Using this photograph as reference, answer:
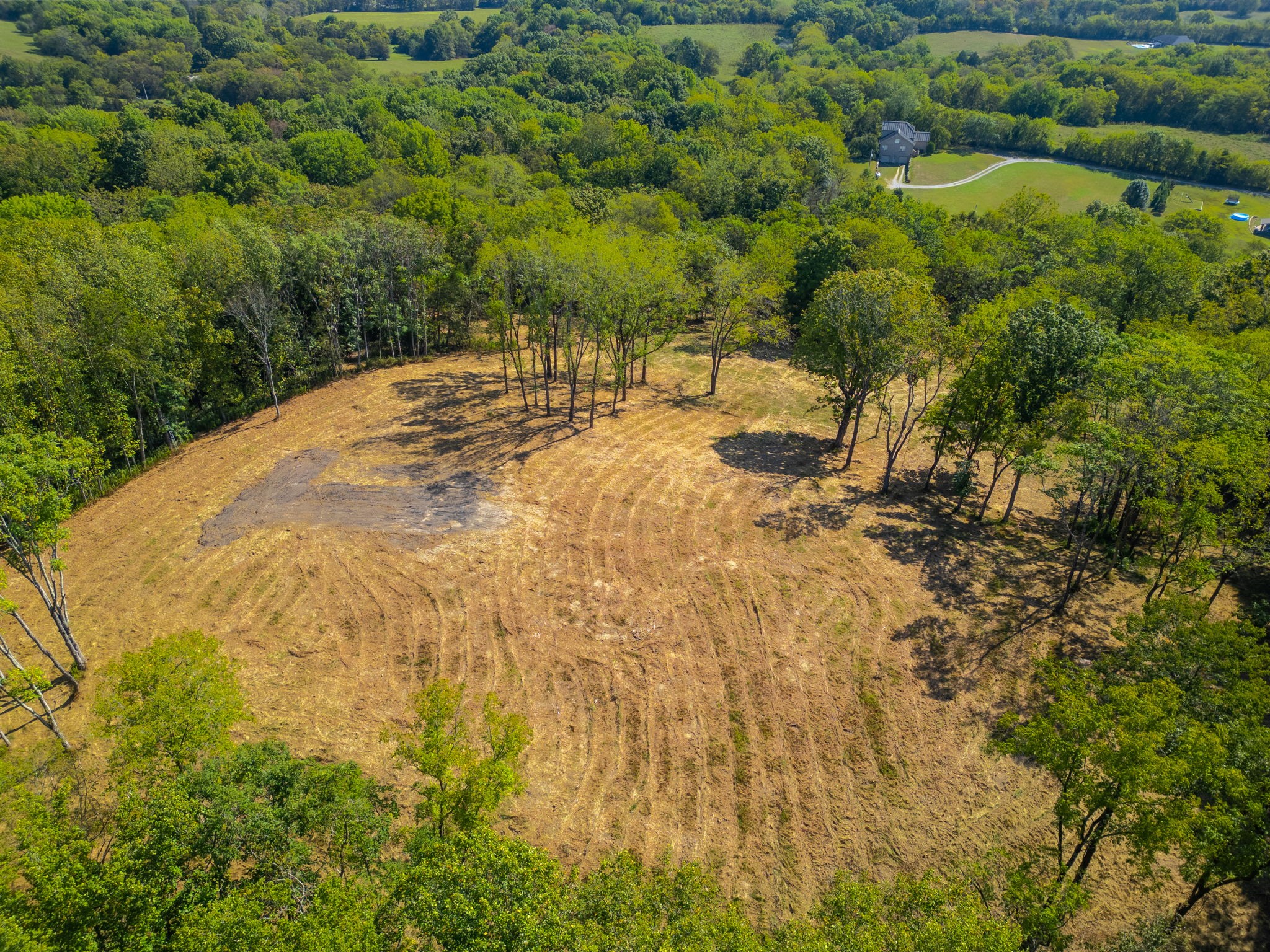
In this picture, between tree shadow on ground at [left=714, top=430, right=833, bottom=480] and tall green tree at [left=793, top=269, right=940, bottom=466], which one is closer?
tall green tree at [left=793, top=269, right=940, bottom=466]


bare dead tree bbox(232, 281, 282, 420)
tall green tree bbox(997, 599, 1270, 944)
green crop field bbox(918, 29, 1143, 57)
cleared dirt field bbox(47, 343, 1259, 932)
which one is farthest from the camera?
green crop field bbox(918, 29, 1143, 57)

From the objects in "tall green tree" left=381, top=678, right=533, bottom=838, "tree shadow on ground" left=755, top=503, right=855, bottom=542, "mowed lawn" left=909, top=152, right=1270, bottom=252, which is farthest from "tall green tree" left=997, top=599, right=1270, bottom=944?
"mowed lawn" left=909, top=152, right=1270, bottom=252

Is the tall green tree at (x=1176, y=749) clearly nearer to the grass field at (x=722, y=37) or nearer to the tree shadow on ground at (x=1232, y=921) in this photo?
the tree shadow on ground at (x=1232, y=921)

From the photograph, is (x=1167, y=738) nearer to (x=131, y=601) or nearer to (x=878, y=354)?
(x=878, y=354)

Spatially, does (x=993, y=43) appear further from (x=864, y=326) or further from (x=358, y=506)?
(x=358, y=506)

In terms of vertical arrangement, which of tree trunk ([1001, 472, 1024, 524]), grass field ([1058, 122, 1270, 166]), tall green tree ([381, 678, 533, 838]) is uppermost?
grass field ([1058, 122, 1270, 166])

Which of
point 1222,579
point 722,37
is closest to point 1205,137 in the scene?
point 722,37

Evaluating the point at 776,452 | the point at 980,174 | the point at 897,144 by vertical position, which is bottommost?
the point at 776,452

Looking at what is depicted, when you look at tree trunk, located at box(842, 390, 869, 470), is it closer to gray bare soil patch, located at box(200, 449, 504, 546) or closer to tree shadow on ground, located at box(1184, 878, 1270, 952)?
gray bare soil patch, located at box(200, 449, 504, 546)
